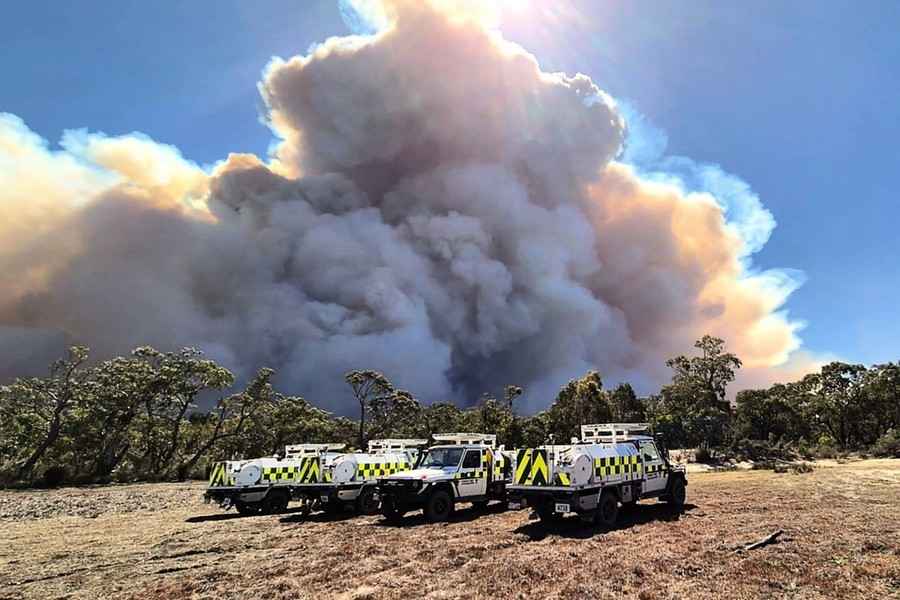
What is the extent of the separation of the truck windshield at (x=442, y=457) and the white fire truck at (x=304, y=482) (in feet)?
9.06

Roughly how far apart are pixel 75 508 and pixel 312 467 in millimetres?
13033

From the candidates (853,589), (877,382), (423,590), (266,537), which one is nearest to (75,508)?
(266,537)

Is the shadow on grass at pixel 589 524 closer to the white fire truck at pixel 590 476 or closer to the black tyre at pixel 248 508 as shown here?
the white fire truck at pixel 590 476

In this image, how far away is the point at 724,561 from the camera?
9016 mm

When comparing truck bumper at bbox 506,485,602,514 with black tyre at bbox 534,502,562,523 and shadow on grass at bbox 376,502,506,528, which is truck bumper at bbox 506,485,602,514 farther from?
shadow on grass at bbox 376,502,506,528

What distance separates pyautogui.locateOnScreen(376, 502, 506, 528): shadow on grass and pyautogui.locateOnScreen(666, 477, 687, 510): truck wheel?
16.9ft

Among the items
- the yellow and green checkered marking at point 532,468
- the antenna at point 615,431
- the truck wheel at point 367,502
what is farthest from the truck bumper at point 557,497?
the truck wheel at point 367,502

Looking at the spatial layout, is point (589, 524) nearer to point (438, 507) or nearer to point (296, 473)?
point (438, 507)

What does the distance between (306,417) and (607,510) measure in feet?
158

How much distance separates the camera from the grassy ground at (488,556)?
8.06 metres

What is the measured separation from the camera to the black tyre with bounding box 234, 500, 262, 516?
62.1 ft

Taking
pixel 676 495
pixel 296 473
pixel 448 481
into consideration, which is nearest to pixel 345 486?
pixel 296 473

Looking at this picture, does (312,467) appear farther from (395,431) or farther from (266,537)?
(395,431)

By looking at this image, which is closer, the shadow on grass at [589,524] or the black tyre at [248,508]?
the shadow on grass at [589,524]
